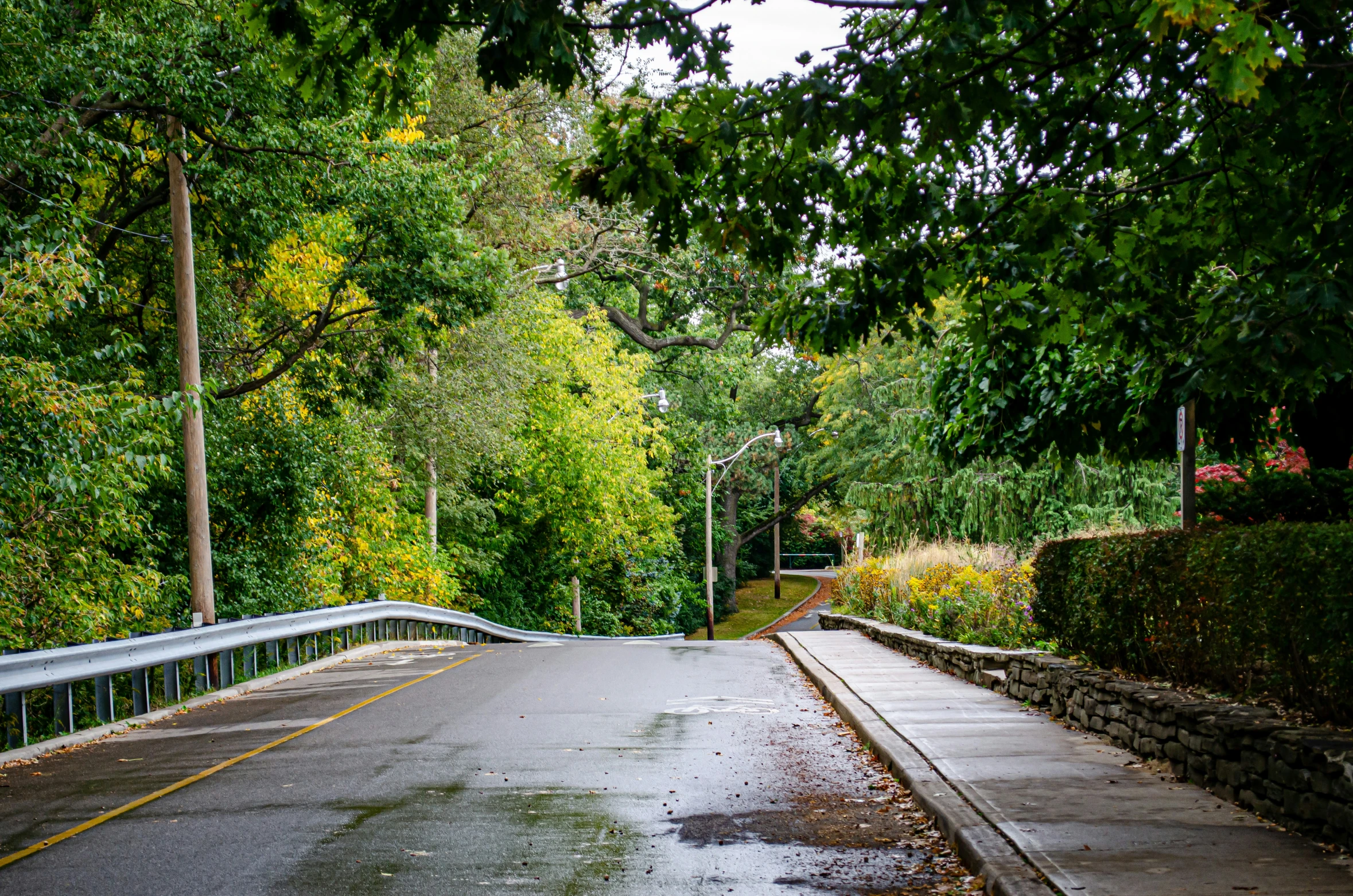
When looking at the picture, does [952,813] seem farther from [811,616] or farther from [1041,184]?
[811,616]

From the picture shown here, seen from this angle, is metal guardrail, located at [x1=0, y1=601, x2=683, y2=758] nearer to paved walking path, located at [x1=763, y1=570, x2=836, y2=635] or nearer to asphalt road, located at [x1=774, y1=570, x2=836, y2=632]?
paved walking path, located at [x1=763, y1=570, x2=836, y2=635]

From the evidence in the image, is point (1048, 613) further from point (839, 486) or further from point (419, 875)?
point (839, 486)

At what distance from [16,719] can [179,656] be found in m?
2.97

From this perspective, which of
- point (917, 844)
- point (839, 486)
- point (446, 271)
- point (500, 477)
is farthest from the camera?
point (839, 486)

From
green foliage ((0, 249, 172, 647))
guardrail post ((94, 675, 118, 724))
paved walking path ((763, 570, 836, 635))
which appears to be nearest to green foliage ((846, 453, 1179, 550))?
paved walking path ((763, 570, 836, 635))

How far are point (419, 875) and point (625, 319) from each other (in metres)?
40.1

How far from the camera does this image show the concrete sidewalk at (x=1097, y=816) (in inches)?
224

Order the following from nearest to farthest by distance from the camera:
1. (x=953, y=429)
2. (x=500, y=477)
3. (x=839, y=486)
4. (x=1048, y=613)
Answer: (x=1048, y=613) → (x=953, y=429) → (x=500, y=477) → (x=839, y=486)

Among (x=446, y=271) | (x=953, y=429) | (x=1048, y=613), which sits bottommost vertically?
(x=1048, y=613)

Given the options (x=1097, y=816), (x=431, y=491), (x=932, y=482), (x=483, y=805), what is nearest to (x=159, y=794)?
(x=483, y=805)

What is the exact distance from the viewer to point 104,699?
39.1 feet

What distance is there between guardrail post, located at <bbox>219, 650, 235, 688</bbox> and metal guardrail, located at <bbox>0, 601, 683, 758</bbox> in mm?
12

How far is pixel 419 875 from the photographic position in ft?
20.2

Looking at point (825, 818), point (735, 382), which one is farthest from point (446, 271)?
point (735, 382)
